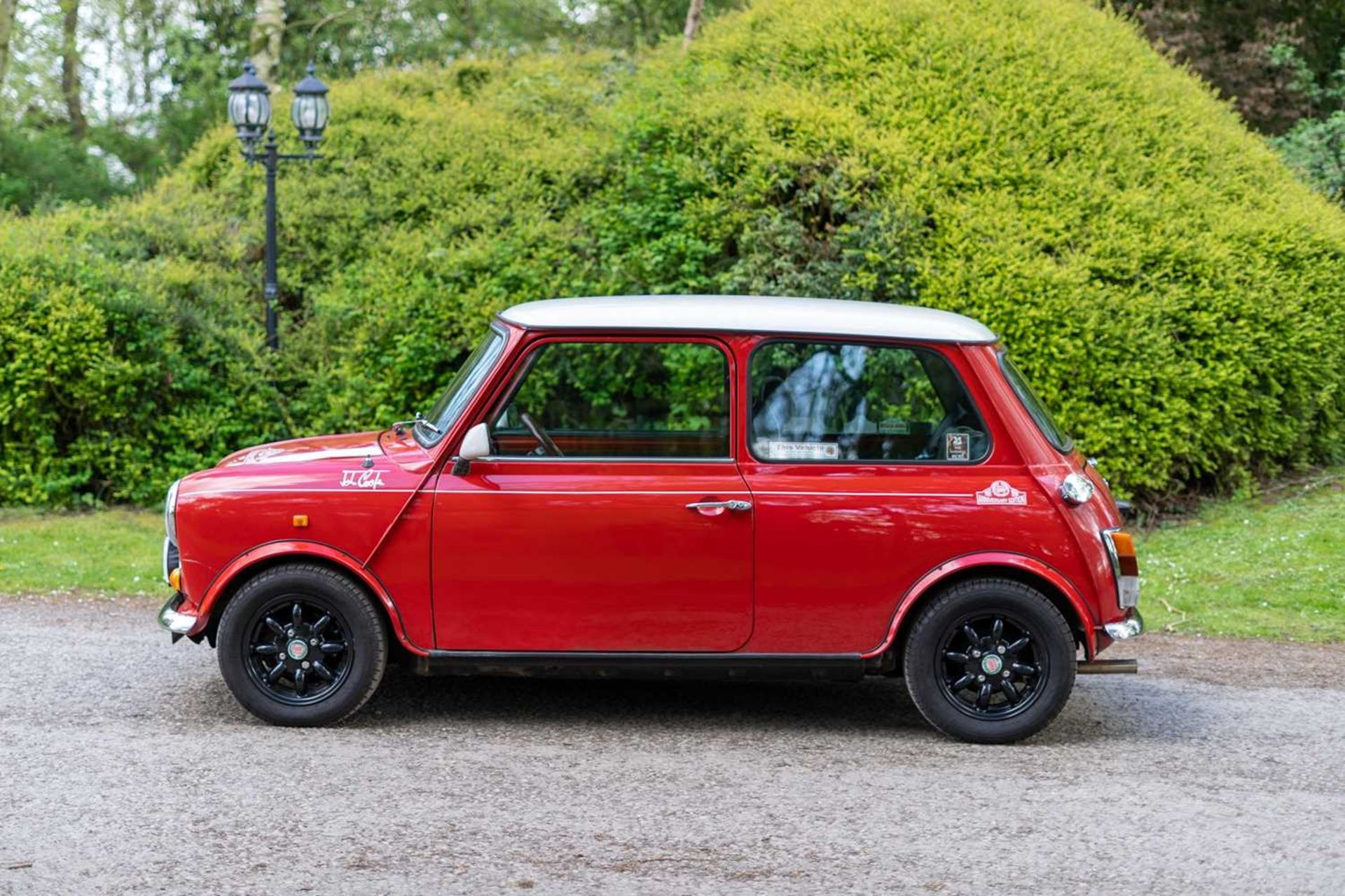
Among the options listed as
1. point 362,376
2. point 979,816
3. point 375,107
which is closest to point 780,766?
point 979,816

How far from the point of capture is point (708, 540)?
6266mm

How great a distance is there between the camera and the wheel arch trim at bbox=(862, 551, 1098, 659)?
247 inches

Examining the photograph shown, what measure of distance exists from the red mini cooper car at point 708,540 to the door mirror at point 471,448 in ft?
0.04

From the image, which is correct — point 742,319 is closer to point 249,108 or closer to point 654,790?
point 654,790

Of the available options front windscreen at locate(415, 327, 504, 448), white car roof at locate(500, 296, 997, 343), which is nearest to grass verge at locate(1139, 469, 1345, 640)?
white car roof at locate(500, 296, 997, 343)

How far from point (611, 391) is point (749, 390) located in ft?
2.24

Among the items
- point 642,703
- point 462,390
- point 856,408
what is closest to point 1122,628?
point 856,408

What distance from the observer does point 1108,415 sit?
11.1 metres

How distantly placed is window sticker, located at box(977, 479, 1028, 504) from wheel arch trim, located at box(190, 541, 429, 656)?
245 cm

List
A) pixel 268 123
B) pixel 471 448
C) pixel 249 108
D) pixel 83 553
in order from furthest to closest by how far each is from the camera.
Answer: pixel 268 123 → pixel 249 108 → pixel 83 553 → pixel 471 448

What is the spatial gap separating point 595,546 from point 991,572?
5.54 feet

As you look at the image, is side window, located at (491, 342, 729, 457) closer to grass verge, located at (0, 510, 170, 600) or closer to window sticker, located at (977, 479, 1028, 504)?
window sticker, located at (977, 479, 1028, 504)

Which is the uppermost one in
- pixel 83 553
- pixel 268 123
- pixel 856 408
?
pixel 268 123
